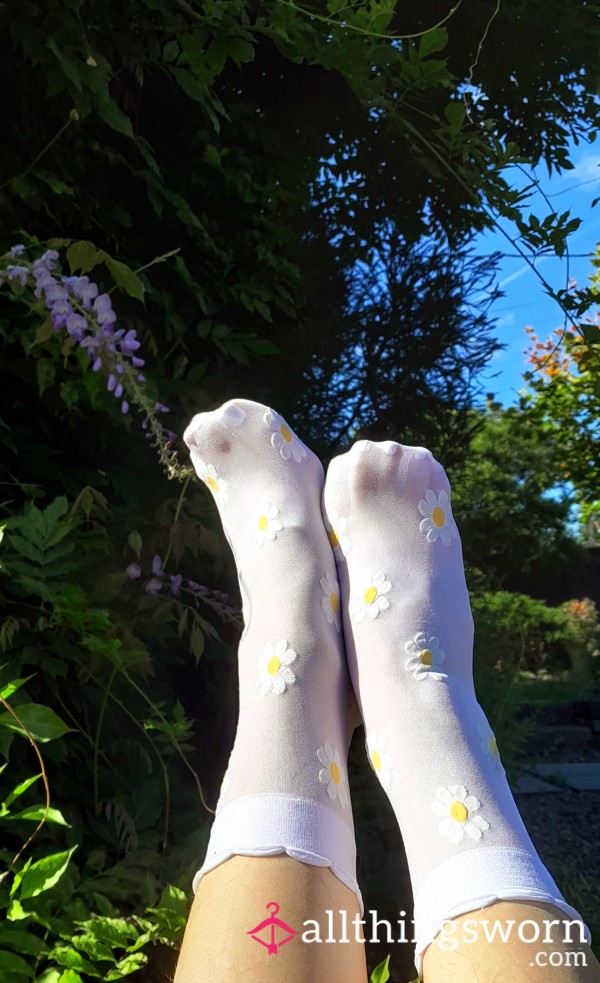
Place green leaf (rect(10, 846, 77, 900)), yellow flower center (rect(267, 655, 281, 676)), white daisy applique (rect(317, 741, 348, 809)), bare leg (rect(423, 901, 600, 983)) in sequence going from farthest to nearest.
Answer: yellow flower center (rect(267, 655, 281, 676)), white daisy applique (rect(317, 741, 348, 809)), green leaf (rect(10, 846, 77, 900)), bare leg (rect(423, 901, 600, 983))

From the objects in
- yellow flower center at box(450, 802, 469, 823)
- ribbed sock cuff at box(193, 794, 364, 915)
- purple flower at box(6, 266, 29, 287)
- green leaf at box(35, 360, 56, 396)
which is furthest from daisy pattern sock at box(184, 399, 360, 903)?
purple flower at box(6, 266, 29, 287)

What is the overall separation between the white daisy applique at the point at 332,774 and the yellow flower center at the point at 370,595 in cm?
23

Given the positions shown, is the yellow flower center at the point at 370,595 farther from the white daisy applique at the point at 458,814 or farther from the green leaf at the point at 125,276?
the green leaf at the point at 125,276

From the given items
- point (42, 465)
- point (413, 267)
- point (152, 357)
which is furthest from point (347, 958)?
point (413, 267)

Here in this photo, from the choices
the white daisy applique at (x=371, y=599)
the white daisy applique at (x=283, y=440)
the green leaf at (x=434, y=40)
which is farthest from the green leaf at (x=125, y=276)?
the green leaf at (x=434, y=40)

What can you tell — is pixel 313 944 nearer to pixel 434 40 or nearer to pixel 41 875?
pixel 41 875

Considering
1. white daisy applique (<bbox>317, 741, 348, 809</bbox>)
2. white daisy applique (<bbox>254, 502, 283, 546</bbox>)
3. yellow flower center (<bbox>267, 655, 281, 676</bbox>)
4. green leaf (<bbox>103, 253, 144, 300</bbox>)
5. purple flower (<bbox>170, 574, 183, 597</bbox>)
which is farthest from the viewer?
purple flower (<bbox>170, 574, 183, 597</bbox>)

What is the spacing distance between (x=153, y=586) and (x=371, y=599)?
37 cm

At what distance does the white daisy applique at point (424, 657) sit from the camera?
902mm

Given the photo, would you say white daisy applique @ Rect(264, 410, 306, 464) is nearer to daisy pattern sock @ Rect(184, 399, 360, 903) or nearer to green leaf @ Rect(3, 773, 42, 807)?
daisy pattern sock @ Rect(184, 399, 360, 903)

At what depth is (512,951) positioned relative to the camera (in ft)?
1.87

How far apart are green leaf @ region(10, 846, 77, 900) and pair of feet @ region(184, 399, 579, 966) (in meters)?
0.14

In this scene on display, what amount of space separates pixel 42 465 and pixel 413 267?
111 centimetres

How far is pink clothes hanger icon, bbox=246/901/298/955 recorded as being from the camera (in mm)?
587
